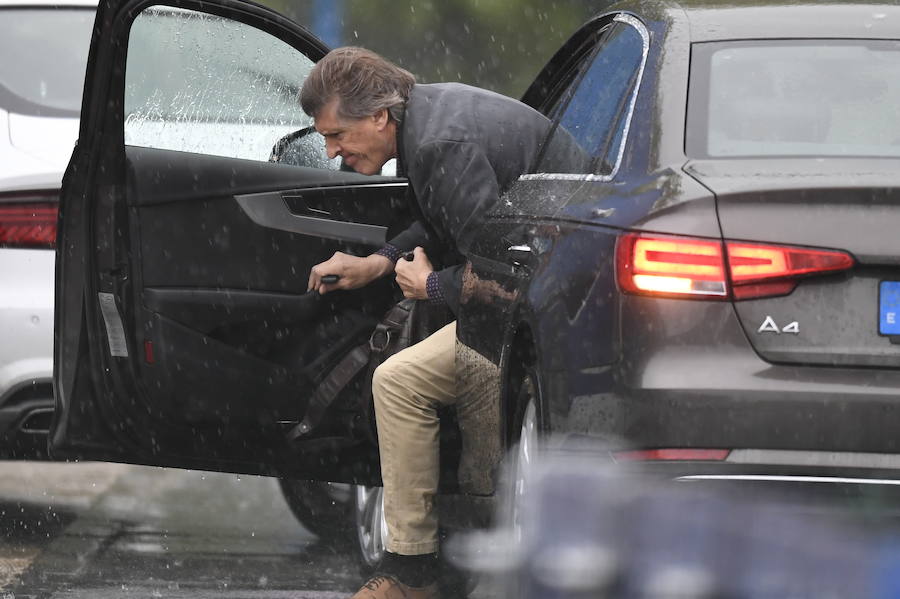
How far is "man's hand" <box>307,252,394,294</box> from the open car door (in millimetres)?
149

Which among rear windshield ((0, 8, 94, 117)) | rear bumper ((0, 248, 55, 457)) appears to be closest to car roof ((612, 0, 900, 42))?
rear bumper ((0, 248, 55, 457))

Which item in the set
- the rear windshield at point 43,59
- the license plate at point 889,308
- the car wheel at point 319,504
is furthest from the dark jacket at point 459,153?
the rear windshield at point 43,59

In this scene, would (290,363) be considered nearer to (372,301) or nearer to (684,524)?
(372,301)

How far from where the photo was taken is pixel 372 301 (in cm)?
543

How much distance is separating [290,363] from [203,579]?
2.94ft

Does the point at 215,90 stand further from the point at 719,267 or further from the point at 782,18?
the point at 719,267

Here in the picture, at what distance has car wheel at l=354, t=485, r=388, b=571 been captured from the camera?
574 cm

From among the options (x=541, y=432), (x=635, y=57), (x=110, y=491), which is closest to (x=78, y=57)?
(x=110, y=491)

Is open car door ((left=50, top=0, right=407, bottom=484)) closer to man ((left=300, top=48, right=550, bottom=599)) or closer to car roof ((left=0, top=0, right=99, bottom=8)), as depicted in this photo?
man ((left=300, top=48, right=550, bottom=599))

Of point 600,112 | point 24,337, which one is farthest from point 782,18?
point 24,337

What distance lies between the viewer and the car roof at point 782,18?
4.29m

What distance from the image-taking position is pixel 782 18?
438 centimetres

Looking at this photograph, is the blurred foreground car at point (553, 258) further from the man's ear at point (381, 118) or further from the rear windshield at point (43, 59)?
the rear windshield at point (43, 59)

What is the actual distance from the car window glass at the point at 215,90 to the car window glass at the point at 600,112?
3.85 feet
